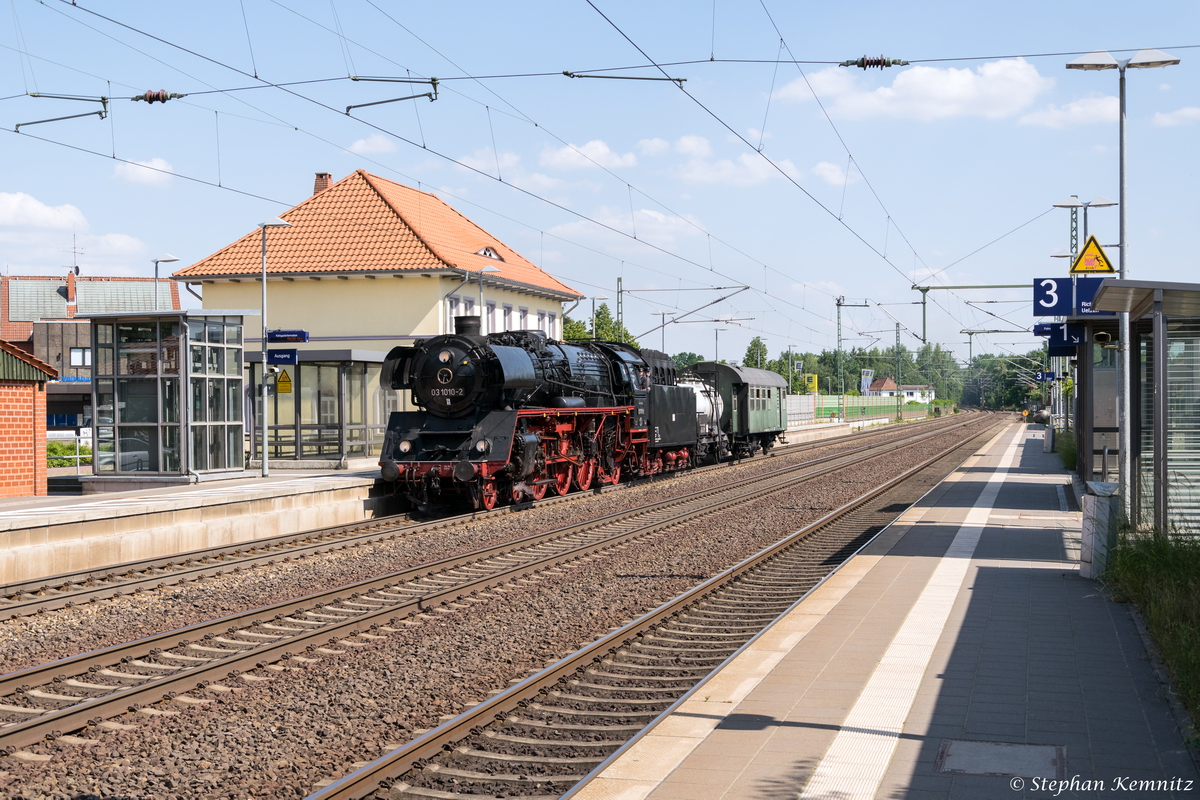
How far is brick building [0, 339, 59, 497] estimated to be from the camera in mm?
18188

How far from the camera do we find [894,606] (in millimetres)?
9094

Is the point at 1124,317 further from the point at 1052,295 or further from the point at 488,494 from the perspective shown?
the point at 488,494

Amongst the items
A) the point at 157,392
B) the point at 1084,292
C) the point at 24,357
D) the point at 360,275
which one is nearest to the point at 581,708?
the point at 1084,292

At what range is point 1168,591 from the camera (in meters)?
7.83

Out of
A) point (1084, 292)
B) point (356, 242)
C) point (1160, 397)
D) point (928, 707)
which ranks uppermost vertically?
point (356, 242)

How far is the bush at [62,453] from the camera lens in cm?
3212

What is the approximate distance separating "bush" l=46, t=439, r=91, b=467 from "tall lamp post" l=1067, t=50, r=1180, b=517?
2912 cm

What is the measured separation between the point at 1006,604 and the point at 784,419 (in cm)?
3358

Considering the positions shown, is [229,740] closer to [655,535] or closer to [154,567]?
[154,567]

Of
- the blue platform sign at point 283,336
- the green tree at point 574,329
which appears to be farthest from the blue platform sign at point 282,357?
the green tree at point 574,329

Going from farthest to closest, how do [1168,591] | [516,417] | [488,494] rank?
[488,494], [516,417], [1168,591]

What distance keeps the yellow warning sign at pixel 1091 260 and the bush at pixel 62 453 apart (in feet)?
93.1

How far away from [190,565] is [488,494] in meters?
6.50

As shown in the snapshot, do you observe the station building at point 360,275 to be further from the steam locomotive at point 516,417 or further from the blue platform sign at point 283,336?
the steam locomotive at point 516,417
